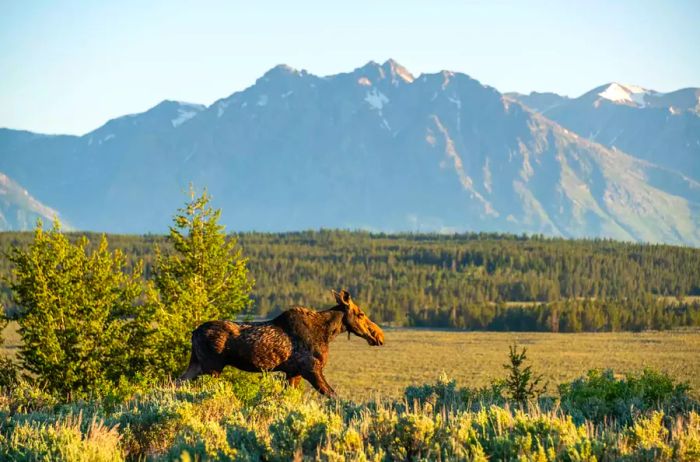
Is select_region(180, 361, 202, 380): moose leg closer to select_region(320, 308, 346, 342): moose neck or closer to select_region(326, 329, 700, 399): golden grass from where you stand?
select_region(320, 308, 346, 342): moose neck

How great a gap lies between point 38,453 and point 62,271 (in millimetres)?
19744

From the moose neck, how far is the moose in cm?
9

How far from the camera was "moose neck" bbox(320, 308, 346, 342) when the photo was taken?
687 inches

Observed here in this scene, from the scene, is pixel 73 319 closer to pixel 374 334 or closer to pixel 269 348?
pixel 374 334

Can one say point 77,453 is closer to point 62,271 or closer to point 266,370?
point 266,370

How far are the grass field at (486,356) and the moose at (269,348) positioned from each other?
32.1 m

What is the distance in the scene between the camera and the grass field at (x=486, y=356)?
63.8 m

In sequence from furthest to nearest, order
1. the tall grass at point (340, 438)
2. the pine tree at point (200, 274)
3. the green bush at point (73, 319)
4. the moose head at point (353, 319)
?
the pine tree at point (200, 274) → the green bush at point (73, 319) → the moose head at point (353, 319) → the tall grass at point (340, 438)

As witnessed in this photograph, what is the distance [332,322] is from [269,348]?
1.46 metres

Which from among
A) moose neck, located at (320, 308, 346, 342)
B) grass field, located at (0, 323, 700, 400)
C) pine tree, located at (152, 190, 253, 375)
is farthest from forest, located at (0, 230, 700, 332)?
moose neck, located at (320, 308, 346, 342)

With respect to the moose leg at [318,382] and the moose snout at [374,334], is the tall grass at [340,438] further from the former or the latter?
the moose snout at [374,334]

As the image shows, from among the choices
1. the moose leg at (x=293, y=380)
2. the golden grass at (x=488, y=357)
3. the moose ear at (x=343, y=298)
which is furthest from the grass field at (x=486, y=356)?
the moose leg at (x=293, y=380)

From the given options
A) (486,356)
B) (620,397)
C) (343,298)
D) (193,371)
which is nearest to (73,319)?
(193,371)

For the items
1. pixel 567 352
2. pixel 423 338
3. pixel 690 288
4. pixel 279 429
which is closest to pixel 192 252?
pixel 279 429
